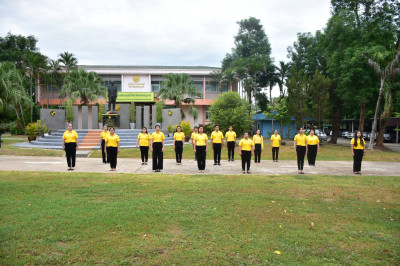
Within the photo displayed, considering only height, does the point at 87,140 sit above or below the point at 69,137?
below

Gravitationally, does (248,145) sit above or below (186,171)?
above

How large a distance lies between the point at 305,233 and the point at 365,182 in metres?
5.19

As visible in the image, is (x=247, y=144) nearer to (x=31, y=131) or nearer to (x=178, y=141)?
(x=178, y=141)

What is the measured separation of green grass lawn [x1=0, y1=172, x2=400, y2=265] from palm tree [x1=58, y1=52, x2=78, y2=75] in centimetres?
3297

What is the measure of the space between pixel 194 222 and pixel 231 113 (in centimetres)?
2230

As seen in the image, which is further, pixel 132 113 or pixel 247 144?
pixel 132 113

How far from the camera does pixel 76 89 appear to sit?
30.1 metres

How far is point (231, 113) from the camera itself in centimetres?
2706

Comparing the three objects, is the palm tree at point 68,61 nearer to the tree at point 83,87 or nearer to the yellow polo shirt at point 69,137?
the tree at point 83,87

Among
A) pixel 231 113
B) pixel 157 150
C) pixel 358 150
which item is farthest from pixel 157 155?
pixel 231 113

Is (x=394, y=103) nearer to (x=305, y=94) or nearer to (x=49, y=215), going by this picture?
(x=305, y=94)

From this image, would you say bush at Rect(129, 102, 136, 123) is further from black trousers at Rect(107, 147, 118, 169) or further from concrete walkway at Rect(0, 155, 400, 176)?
black trousers at Rect(107, 147, 118, 169)

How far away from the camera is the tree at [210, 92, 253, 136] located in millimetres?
27047

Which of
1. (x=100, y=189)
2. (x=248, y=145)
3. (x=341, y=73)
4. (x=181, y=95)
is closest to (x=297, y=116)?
(x=341, y=73)
